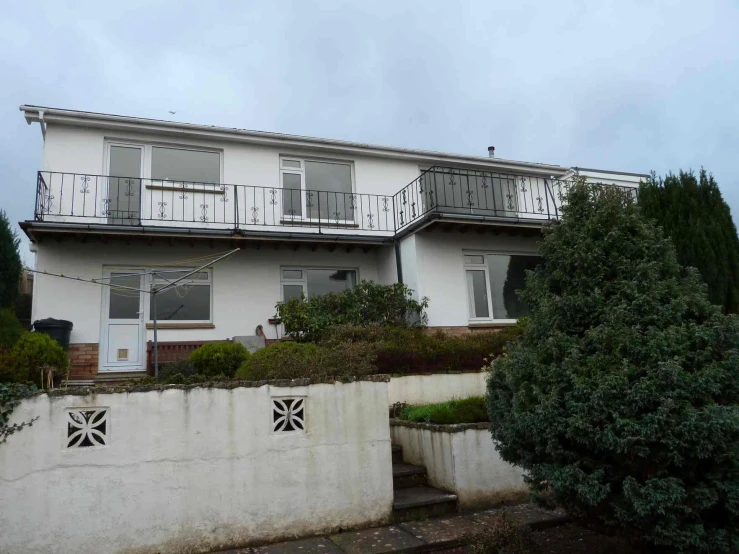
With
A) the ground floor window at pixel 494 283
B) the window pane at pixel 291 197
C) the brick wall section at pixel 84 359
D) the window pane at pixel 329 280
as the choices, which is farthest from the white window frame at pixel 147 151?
the ground floor window at pixel 494 283

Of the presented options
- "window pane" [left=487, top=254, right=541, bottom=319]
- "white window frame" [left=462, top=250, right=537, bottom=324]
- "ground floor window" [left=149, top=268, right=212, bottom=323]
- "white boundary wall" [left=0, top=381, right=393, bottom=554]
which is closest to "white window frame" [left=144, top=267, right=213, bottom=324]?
"ground floor window" [left=149, top=268, right=212, bottom=323]

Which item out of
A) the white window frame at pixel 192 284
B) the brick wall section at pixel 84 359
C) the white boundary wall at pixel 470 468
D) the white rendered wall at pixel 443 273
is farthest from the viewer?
the white rendered wall at pixel 443 273

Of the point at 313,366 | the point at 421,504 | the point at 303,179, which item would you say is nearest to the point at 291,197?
the point at 303,179

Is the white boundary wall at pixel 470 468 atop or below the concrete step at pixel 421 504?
atop

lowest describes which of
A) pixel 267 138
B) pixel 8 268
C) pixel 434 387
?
pixel 434 387

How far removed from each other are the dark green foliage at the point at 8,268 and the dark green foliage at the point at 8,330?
2.42 m

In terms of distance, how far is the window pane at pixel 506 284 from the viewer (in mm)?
12336

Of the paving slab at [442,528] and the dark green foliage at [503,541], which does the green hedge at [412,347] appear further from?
the dark green foliage at [503,541]

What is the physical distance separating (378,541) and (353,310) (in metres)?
5.77

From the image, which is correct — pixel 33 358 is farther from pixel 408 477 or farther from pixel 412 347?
pixel 412 347

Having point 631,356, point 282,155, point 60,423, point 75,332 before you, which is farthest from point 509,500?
point 282,155

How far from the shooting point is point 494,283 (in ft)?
40.7

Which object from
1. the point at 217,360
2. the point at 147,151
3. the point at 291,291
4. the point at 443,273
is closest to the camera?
the point at 217,360

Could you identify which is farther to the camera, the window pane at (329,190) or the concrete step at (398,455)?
the window pane at (329,190)
